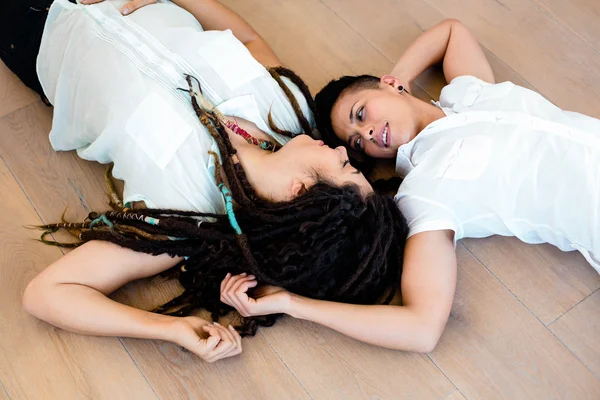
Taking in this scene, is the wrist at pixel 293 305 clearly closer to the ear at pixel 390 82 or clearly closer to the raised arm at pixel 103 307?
the raised arm at pixel 103 307

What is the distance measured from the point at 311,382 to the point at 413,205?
1.36ft

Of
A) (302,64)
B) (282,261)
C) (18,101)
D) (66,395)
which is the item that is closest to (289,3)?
(302,64)

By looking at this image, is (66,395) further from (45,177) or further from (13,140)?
(13,140)

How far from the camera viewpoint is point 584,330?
48.4 inches

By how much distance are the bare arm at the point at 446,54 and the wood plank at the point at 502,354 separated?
1.87 feet

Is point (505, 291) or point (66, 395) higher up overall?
point (505, 291)

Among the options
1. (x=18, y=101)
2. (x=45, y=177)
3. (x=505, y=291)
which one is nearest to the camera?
(x=505, y=291)

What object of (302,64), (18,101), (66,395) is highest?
(302,64)

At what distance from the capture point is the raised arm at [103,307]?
3.69 feet

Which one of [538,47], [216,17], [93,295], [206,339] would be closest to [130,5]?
[216,17]

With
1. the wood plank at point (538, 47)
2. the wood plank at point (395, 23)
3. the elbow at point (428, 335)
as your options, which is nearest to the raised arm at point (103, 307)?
the elbow at point (428, 335)

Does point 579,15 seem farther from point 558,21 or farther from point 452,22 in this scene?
point 452,22

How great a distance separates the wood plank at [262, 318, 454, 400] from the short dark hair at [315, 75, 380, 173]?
0.41 metres

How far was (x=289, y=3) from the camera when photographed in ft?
5.85
